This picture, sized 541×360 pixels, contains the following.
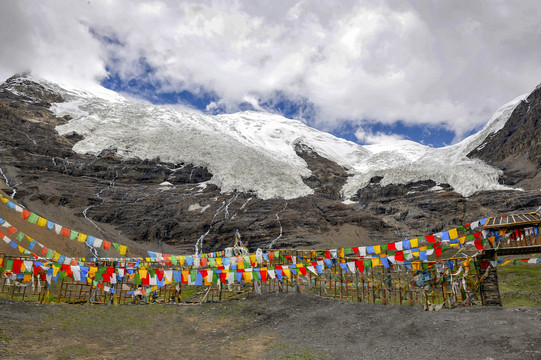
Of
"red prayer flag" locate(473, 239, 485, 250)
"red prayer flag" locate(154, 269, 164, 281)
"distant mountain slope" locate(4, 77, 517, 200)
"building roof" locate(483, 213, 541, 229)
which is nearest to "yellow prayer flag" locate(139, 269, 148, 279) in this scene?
"red prayer flag" locate(154, 269, 164, 281)

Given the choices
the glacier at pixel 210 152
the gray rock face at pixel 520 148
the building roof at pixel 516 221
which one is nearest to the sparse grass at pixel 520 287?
the building roof at pixel 516 221

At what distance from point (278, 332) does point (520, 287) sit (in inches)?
1138

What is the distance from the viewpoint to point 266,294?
2516cm

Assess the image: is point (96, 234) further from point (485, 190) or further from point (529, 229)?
point (485, 190)

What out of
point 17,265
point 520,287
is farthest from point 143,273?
point 520,287

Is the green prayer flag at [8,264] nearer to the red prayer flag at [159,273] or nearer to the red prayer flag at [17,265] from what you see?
the red prayer flag at [17,265]

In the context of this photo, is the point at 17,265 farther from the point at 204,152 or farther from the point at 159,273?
the point at 204,152

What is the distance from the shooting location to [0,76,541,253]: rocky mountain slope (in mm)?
84062

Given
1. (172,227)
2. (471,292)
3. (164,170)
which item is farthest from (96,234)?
(471,292)

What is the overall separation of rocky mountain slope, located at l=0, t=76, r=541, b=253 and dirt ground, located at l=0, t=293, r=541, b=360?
60075 mm

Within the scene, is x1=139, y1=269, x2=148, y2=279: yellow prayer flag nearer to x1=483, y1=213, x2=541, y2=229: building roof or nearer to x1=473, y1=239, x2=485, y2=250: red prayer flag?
x1=473, y1=239, x2=485, y2=250: red prayer flag

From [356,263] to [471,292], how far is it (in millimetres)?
6244

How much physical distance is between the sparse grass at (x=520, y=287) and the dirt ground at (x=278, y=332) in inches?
597

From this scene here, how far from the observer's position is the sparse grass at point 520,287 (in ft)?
90.6
